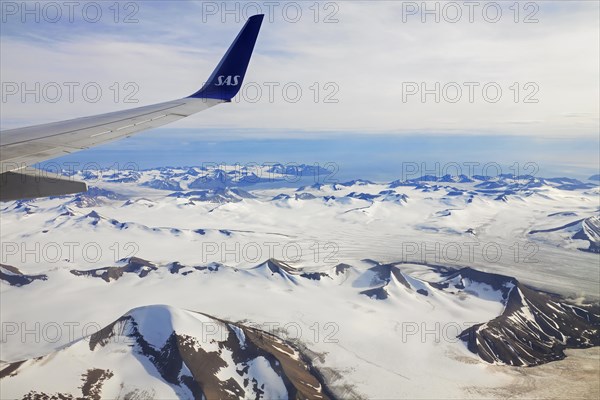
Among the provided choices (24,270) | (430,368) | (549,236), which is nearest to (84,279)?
(24,270)

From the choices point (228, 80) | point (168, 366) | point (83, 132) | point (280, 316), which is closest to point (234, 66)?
point (228, 80)

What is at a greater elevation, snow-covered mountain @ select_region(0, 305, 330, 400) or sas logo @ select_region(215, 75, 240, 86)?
sas logo @ select_region(215, 75, 240, 86)

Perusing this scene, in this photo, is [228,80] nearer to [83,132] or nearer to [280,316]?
[83,132]

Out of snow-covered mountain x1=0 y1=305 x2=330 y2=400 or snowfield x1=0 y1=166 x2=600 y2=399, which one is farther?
snowfield x1=0 y1=166 x2=600 y2=399

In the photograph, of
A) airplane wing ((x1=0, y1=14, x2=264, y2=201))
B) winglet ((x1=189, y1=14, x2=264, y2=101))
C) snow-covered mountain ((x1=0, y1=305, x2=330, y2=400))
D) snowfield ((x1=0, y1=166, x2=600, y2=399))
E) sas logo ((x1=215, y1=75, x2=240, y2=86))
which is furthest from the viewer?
snowfield ((x1=0, y1=166, x2=600, y2=399))

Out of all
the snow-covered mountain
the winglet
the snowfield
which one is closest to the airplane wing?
the winglet

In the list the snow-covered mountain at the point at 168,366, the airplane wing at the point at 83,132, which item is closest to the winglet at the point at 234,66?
the airplane wing at the point at 83,132

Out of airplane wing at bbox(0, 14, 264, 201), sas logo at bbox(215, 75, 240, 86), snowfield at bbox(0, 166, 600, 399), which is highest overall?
sas logo at bbox(215, 75, 240, 86)

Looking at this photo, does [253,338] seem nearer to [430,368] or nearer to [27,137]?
[430,368]

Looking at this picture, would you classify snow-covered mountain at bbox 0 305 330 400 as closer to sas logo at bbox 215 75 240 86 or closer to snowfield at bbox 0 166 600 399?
snowfield at bbox 0 166 600 399

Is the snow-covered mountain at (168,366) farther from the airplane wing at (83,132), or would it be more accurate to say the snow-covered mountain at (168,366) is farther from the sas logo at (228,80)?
the sas logo at (228,80)
